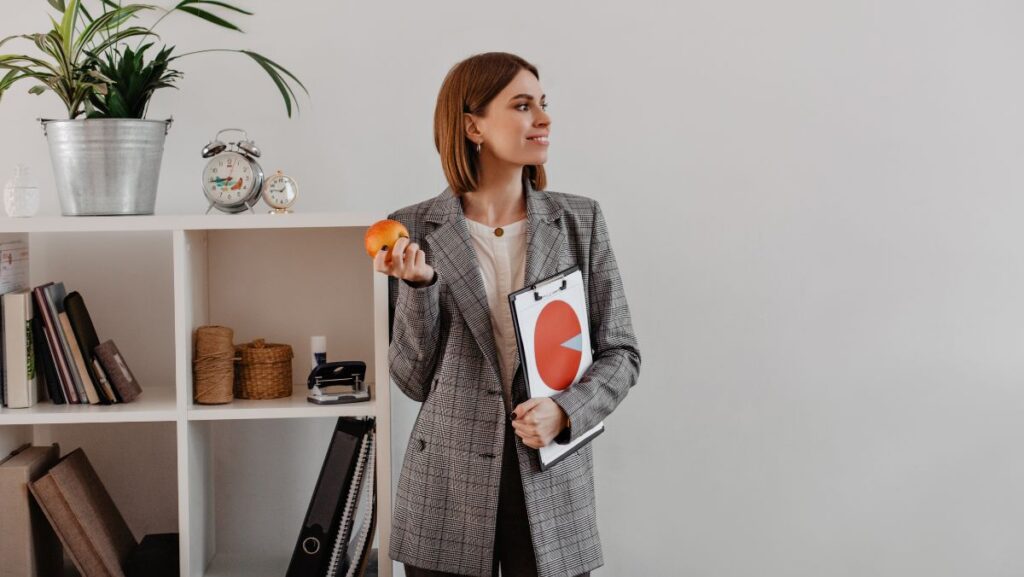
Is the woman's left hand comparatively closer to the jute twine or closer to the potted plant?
the jute twine

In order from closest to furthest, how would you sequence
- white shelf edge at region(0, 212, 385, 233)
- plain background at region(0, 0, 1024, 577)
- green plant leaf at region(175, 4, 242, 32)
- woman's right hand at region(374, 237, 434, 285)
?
woman's right hand at region(374, 237, 434, 285) → white shelf edge at region(0, 212, 385, 233) → green plant leaf at region(175, 4, 242, 32) → plain background at region(0, 0, 1024, 577)

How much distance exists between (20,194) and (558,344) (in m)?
1.17

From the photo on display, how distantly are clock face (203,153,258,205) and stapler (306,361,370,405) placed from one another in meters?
0.40

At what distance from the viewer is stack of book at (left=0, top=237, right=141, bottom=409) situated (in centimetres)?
202

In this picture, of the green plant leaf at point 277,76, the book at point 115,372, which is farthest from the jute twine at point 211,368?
the green plant leaf at point 277,76

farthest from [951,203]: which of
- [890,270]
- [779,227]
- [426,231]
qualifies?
[426,231]

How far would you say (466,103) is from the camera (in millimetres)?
1764

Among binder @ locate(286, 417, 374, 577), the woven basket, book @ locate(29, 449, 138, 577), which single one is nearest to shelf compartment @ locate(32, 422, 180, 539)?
book @ locate(29, 449, 138, 577)

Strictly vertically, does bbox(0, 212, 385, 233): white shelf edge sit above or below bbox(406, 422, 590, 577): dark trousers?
above

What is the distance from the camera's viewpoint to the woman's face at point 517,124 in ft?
5.68

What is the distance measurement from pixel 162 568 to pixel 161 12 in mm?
1231

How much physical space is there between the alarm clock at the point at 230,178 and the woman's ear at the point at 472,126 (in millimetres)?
563

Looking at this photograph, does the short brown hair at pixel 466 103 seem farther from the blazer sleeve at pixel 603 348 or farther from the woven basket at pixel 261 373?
the woven basket at pixel 261 373

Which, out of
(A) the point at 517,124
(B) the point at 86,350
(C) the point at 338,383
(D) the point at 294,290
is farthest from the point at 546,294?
(B) the point at 86,350
